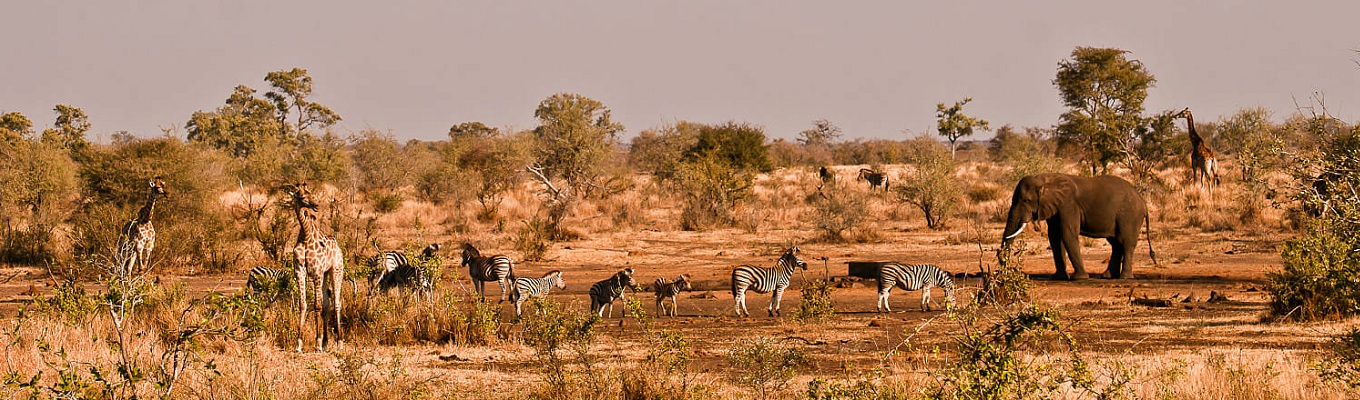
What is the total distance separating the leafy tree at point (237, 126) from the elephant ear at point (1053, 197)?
47.7 meters

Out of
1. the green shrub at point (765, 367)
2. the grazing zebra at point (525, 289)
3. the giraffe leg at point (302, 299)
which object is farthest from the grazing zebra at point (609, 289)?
the green shrub at point (765, 367)

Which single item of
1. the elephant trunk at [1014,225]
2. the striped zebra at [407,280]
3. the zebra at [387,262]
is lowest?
the striped zebra at [407,280]

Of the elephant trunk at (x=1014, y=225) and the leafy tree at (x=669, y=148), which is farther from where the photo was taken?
the leafy tree at (x=669, y=148)

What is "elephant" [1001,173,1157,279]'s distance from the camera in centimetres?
1719

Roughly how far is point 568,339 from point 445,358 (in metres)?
1.78

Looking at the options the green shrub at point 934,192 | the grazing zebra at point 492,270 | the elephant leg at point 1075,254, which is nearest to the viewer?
the grazing zebra at point 492,270

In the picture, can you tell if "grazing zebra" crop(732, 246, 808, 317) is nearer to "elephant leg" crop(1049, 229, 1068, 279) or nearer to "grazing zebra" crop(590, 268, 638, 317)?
"grazing zebra" crop(590, 268, 638, 317)

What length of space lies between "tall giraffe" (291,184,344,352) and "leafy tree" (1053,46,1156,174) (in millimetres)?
30801

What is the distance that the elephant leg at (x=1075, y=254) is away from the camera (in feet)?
55.1

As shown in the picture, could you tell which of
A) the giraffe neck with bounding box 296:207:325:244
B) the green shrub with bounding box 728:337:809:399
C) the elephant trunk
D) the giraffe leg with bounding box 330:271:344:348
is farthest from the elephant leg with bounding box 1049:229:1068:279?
the giraffe neck with bounding box 296:207:325:244

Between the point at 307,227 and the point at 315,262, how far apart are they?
34 cm

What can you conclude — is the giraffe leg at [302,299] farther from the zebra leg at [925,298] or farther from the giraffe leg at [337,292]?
the zebra leg at [925,298]

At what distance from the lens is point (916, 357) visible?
9812 millimetres

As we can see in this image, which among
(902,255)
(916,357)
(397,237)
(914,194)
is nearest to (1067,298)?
(916,357)
